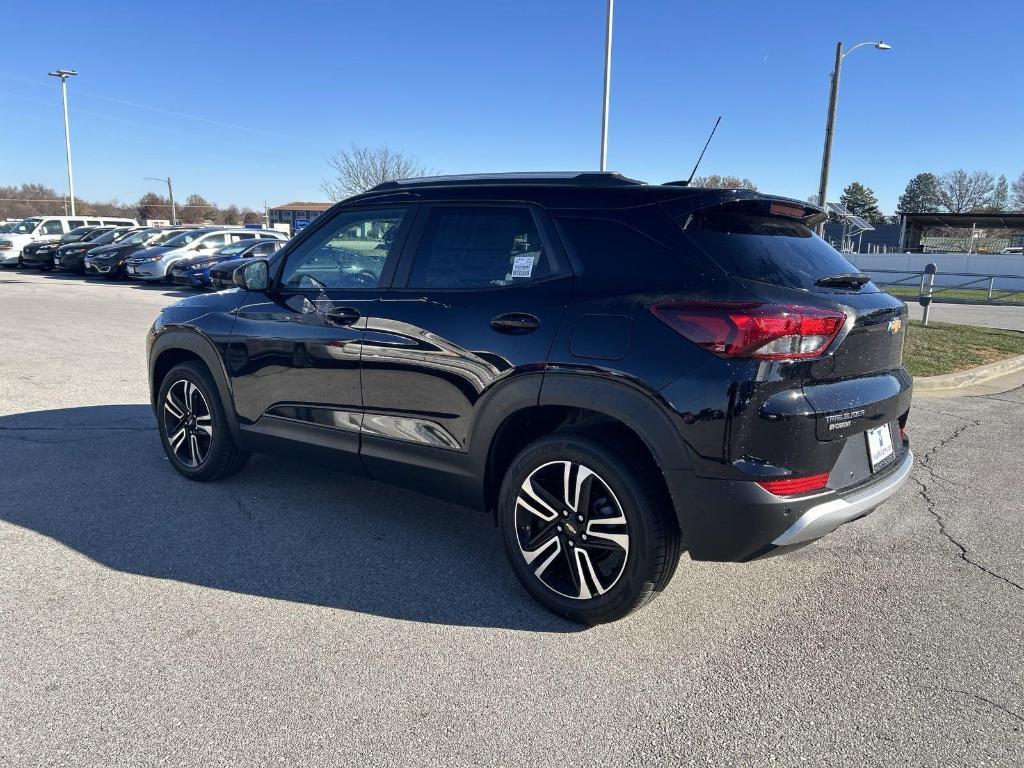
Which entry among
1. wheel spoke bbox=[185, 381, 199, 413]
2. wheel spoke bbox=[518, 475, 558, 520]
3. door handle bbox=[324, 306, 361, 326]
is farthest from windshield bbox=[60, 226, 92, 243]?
wheel spoke bbox=[518, 475, 558, 520]

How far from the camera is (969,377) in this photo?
29.3 feet

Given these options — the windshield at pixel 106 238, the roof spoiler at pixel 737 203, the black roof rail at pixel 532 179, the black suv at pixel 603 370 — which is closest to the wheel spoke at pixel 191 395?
the black suv at pixel 603 370

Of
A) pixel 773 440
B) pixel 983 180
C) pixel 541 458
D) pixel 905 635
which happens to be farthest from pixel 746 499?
pixel 983 180

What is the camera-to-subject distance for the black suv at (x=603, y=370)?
2752 mm

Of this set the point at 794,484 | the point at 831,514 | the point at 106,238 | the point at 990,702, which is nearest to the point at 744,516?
the point at 794,484

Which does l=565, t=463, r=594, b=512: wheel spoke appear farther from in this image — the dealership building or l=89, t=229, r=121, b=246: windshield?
the dealership building

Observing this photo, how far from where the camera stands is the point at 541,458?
10.4 ft

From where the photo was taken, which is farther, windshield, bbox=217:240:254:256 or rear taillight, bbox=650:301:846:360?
windshield, bbox=217:240:254:256

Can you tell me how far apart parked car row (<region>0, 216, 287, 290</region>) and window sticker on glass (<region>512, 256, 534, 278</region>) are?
15917mm

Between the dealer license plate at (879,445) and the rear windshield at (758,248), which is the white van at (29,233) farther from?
the dealer license plate at (879,445)

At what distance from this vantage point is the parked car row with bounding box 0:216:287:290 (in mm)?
20906

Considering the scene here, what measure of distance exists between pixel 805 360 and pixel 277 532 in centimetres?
284

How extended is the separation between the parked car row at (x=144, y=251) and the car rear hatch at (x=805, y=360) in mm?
16487

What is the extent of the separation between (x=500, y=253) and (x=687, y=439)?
1253 millimetres
